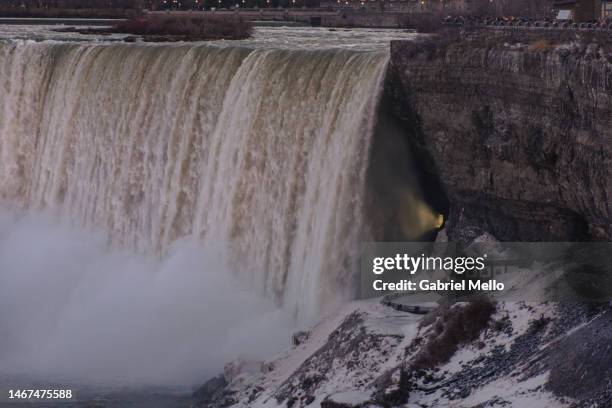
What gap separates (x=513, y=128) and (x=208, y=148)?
35.6 feet

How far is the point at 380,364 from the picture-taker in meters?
28.1

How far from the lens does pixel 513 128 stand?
30.5m

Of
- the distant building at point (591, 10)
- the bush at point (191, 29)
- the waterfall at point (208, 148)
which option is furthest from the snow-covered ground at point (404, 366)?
the bush at point (191, 29)

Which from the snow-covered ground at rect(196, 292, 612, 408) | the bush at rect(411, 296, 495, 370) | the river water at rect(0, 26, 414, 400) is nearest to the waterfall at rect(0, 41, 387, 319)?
the river water at rect(0, 26, 414, 400)

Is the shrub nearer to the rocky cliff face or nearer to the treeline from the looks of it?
the rocky cliff face

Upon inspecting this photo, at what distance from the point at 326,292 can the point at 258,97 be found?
6.02 meters

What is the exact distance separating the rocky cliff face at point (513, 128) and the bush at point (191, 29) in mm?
28902

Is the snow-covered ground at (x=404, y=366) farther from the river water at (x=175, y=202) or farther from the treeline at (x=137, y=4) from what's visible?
the treeline at (x=137, y=4)

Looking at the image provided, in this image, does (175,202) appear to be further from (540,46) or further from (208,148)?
(540,46)

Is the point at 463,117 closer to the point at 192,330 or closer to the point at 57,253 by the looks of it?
the point at 192,330

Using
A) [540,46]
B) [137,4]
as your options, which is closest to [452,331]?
[540,46]

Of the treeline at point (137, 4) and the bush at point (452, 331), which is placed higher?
the treeline at point (137, 4)

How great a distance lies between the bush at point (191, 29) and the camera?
63.8m

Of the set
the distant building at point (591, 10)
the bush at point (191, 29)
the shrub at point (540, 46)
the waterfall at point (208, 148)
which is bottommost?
the waterfall at point (208, 148)
